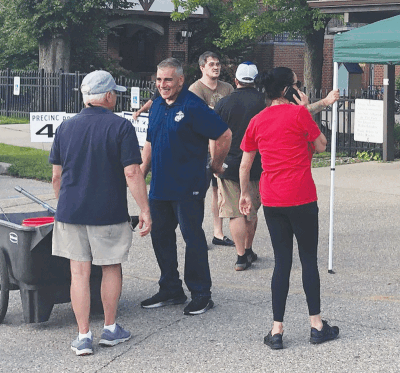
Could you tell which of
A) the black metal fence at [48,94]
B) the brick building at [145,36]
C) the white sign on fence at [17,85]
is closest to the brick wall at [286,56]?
the brick building at [145,36]

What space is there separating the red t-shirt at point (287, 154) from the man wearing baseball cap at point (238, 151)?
2046 millimetres

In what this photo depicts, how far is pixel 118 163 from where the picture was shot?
5.06 m

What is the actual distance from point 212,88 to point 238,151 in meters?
1.14

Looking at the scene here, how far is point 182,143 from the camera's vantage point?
19.2ft

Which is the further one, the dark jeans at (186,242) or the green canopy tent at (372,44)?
the green canopy tent at (372,44)

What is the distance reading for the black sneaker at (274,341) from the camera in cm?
510

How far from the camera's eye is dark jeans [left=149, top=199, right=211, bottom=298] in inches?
234

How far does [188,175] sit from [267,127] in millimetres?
939

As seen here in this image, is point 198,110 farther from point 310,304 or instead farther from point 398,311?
point 398,311

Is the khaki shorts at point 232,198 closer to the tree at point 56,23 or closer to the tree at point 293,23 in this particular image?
the tree at point 293,23

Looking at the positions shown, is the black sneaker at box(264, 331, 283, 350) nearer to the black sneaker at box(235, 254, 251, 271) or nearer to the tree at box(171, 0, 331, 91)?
the black sneaker at box(235, 254, 251, 271)

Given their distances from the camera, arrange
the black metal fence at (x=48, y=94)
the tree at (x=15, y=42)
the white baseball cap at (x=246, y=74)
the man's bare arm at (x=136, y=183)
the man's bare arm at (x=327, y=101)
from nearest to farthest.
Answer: the man's bare arm at (x=136, y=183), the man's bare arm at (x=327, y=101), the white baseball cap at (x=246, y=74), the black metal fence at (x=48, y=94), the tree at (x=15, y=42)

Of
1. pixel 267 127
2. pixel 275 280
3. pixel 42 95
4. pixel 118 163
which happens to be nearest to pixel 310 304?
pixel 275 280

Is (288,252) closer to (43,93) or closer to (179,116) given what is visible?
(179,116)
